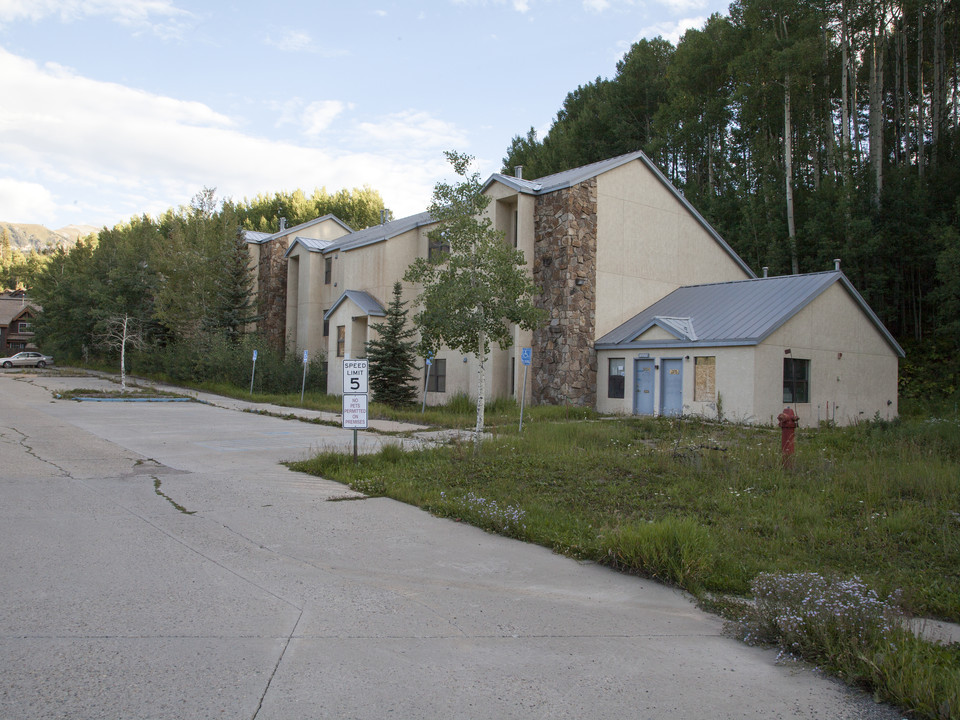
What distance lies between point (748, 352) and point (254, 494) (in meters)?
17.0

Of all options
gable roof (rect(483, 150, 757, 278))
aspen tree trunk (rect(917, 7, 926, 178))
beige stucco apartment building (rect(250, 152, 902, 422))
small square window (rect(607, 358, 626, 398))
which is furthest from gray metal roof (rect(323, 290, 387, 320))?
aspen tree trunk (rect(917, 7, 926, 178))

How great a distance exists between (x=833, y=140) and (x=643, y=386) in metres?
20.1

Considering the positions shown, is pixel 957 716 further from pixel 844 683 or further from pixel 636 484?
pixel 636 484

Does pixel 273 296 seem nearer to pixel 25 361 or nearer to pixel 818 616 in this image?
pixel 25 361

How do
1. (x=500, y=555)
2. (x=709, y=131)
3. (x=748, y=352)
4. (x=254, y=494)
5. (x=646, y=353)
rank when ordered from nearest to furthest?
(x=500, y=555) → (x=254, y=494) → (x=748, y=352) → (x=646, y=353) → (x=709, y=131)

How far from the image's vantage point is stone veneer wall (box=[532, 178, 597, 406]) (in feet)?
86.1

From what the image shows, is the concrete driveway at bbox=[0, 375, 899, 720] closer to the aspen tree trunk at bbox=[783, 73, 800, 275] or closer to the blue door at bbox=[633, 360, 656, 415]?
the blue door at bbox=[633, 360, 656, 415]

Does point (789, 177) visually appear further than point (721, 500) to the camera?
Yes

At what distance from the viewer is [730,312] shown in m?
24.9

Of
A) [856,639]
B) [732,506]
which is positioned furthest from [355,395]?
[856,639]

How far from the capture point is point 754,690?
428cm

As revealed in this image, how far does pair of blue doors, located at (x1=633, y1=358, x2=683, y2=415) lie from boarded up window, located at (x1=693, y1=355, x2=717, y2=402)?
22.0 inches

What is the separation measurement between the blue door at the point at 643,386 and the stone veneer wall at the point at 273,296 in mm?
26246

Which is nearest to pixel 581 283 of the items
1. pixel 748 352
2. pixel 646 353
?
pixel 646 353
